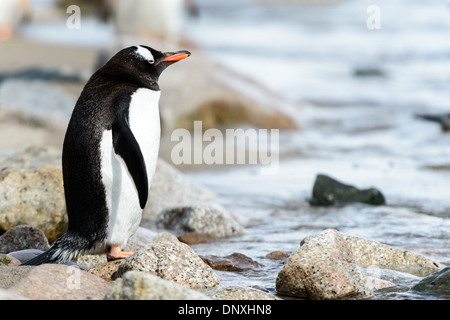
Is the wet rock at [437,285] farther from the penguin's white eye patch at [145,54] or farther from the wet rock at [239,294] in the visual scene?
the penguin's white eye patch at [145,54]

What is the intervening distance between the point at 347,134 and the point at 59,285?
23.8 feet

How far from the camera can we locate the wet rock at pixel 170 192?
682 cm

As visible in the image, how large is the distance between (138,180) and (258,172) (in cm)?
401

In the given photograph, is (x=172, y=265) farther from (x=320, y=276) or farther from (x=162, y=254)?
(x=320, y=276)

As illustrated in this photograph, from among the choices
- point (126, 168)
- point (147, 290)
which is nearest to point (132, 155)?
point (126, 168)

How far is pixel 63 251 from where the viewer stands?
4566 millimetres

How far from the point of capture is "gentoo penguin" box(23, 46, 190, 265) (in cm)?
452

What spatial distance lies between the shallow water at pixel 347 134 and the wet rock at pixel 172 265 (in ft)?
0.80

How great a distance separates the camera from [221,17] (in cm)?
2677

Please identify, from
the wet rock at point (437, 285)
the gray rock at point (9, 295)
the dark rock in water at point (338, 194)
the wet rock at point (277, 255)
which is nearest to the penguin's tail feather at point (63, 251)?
the gray rock at point (9, 295)

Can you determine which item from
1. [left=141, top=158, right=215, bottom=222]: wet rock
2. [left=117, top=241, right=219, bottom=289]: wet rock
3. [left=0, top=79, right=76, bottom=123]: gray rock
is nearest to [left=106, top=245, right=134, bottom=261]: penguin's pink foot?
[left=117, top=241, right=219, bottom=289]: wet rock

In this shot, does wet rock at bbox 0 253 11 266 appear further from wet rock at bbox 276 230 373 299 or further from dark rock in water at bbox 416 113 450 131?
dark rock in water at bbox 416 113 450 131

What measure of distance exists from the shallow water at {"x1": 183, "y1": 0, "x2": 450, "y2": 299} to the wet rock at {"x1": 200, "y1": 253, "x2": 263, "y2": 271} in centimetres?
12
